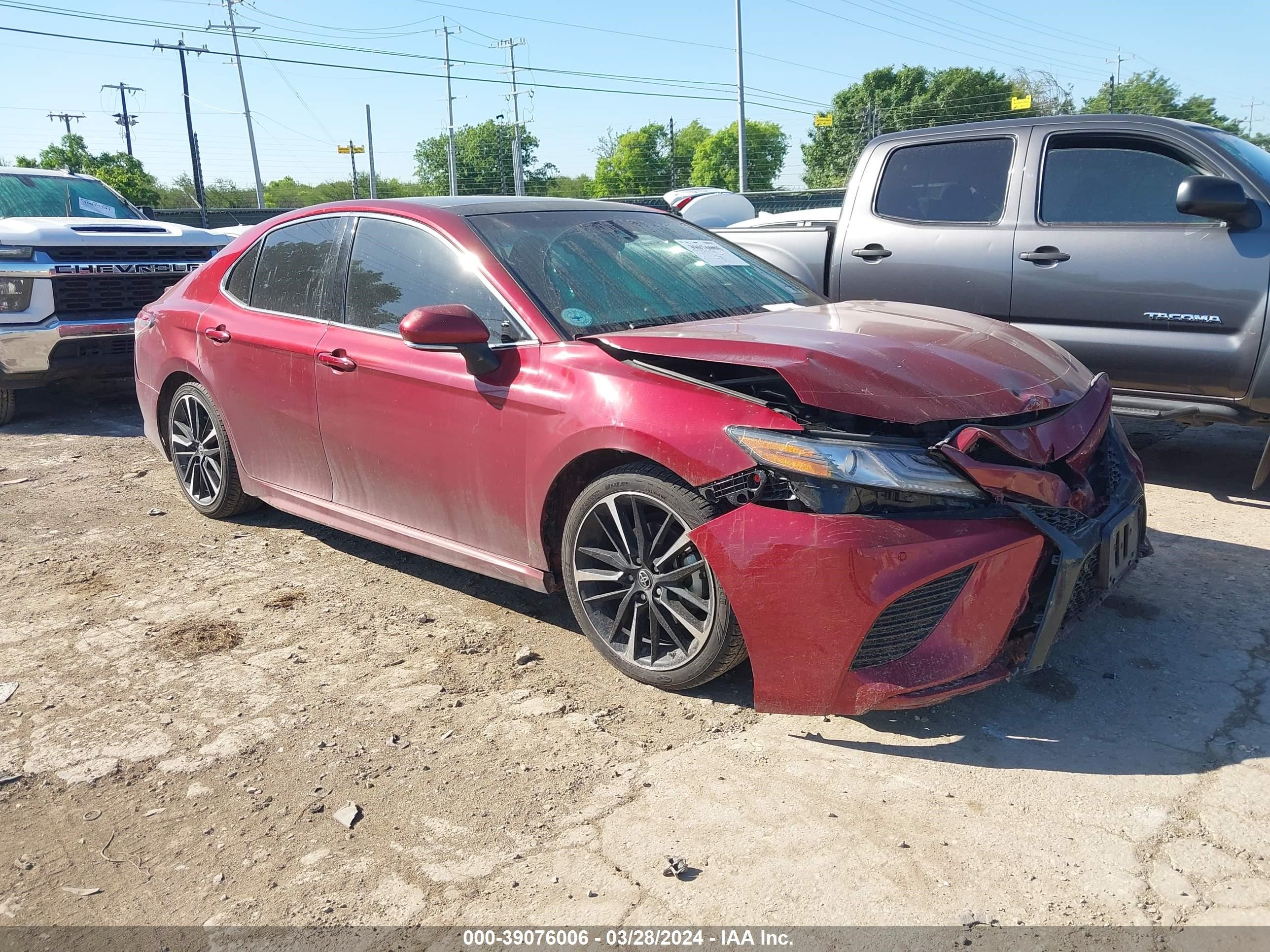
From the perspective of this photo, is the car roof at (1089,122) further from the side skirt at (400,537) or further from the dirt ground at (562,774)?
the side skirt at (400,537)

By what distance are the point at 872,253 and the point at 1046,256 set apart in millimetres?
1032

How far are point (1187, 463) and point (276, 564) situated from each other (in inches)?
201

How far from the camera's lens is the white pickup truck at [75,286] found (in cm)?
750

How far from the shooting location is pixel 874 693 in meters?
2.77

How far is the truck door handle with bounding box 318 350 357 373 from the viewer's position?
405 centimetres

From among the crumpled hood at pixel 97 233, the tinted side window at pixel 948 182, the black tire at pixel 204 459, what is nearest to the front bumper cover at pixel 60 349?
the crumpled hood at pixel 97 233

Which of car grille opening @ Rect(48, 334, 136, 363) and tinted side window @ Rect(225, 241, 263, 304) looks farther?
car grille opening @ Rect(48, 334, 136, 363)

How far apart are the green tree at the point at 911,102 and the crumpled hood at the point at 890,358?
269 feet

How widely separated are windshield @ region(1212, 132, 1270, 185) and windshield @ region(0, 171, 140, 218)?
8.97 metres

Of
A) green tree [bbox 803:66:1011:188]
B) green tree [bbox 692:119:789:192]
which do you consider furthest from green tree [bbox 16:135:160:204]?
green tree [bbox 692:119:789:192]

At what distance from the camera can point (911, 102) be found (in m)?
83.6

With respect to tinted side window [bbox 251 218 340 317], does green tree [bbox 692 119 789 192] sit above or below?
above

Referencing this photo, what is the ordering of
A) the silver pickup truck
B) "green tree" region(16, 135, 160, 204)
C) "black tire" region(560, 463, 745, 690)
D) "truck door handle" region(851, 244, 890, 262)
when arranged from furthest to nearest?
"green tree" region(16, 135, 160, 204) < "truck door handle" region(851, 244, 890, 262) < the silver pickup truck < "black tire" region(560, 463, 745, 690)

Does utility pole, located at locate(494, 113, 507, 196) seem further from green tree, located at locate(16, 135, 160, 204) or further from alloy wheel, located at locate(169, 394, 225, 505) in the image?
alloy wheel, located at locate(169, 394, 225, 505)
